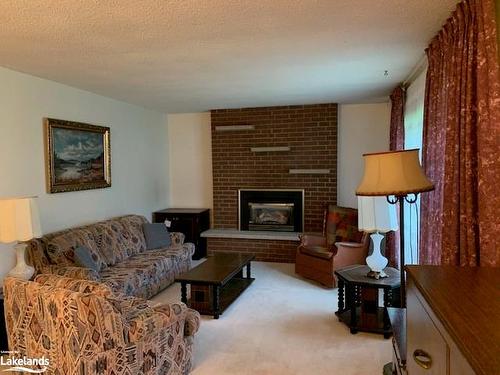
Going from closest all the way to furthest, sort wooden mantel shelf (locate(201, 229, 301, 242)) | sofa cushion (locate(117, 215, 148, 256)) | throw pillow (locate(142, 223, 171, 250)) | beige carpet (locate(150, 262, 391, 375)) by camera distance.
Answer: beige carpet (locate(150, 262, 391, 375))
sofa cushion (locate(117, 215, 148, 256))
throw pillow (locate(142, 223, 171, 250))
wooden mantel shelf (locate(201, 229, 301, 242))

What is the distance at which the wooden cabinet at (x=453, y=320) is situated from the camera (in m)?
0.89

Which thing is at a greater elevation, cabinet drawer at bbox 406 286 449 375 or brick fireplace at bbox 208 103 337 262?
brick fireplace at bbox 208 103 337 262

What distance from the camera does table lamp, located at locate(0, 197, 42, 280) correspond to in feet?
9.59

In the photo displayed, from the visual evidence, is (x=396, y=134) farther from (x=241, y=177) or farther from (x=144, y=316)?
(x=144, y=316)

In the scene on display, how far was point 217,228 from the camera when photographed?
246 inches

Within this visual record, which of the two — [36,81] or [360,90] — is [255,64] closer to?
[360,90]

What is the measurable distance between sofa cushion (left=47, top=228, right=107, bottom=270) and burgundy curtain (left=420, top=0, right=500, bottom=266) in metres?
3.21

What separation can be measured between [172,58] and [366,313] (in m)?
2.79

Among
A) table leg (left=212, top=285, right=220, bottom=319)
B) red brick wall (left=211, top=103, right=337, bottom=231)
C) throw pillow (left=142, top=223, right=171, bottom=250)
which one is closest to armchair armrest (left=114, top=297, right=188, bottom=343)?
table leg (left=212, top=285, right=220, bottom=319)

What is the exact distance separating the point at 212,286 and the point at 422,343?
2.55 m

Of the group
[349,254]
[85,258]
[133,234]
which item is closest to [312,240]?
[349,254]

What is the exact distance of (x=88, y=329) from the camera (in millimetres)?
1989

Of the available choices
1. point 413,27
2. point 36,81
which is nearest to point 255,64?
point 413,27

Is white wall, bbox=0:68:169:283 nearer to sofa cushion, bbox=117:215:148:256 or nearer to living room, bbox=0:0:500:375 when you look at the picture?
living room, bbox=0:0:500:375
